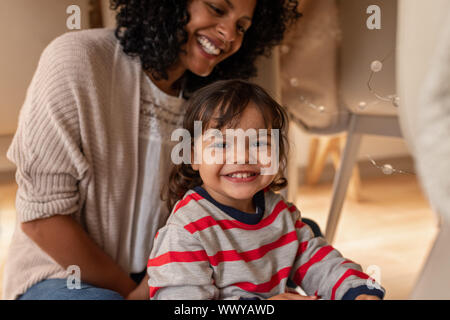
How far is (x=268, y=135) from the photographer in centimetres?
55

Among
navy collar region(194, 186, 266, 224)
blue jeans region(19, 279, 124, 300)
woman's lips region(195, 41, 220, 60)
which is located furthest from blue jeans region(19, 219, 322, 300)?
woman's lips region(195, 41, 220, 60)

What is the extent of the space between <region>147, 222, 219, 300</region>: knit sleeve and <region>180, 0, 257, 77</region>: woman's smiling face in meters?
0.34

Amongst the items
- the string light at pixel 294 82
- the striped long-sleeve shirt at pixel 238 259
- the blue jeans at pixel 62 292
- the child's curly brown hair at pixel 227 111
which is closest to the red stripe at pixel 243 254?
the striped long-sleeve shirt at pixel 238 259

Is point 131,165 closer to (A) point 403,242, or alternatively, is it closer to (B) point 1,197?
(B) point 1,197

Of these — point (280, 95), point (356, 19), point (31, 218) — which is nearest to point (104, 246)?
point (31, 218)

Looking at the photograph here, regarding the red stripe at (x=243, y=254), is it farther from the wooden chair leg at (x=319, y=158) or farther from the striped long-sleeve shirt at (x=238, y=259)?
the wooden chair leg at (x=319, y=158)

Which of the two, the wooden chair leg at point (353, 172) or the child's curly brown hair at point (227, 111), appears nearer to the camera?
the child's curly brown hair at point (227, 111)

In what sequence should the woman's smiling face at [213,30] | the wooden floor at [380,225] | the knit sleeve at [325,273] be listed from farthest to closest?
the woman's smiling face at [213,30] < the wooden floor at [380,225] < the knit sleeve at [325,273]

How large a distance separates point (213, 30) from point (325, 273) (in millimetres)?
437

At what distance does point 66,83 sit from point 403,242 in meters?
0.68

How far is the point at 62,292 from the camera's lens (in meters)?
0.62

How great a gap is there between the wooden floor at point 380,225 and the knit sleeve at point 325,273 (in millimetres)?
36

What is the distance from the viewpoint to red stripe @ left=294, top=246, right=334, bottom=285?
556 mm

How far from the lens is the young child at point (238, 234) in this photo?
514 millimetres
